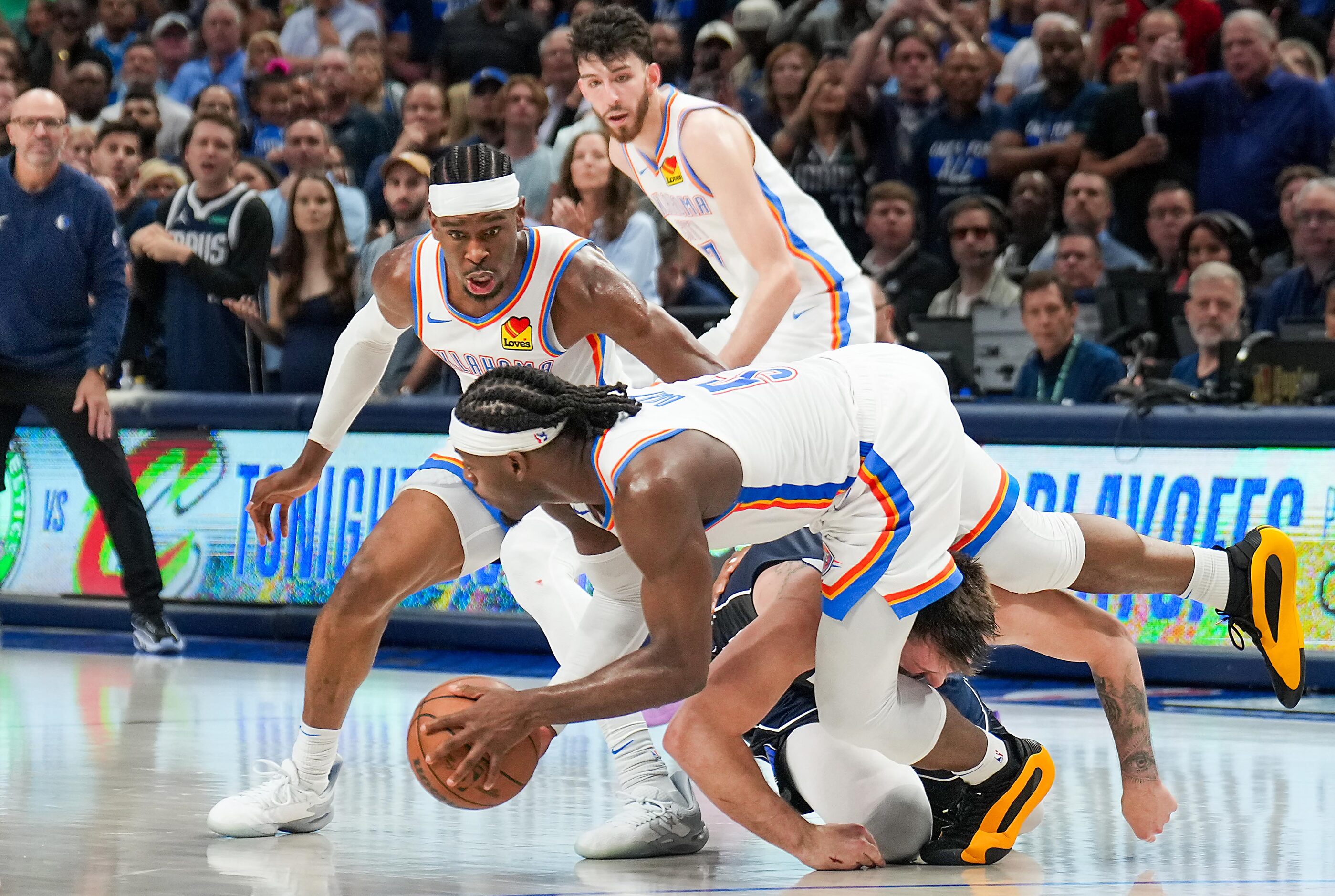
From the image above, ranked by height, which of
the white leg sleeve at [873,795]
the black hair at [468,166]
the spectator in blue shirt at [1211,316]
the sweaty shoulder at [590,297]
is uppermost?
the black hair at [468,166]

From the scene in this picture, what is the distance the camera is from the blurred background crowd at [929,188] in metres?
8.45

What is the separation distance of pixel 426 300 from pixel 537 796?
1.49 metres

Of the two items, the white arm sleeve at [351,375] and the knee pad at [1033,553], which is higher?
the white arm sleeve at [351,375]

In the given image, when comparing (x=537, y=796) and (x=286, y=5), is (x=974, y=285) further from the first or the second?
(x=286, y=5)

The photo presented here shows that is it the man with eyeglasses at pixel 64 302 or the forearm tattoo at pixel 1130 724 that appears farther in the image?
the man with eyeglasses at pixel 64 302

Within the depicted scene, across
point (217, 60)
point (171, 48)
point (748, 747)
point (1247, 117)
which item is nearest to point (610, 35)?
point (748, 747)

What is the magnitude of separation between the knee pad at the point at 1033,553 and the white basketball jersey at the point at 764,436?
589 mm

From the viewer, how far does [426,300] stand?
482cm

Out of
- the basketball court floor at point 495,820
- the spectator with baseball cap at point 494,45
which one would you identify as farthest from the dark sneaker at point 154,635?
the spectator with baseball cap at point 494,45

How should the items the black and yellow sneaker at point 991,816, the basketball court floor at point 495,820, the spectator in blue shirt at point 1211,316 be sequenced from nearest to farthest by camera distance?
the basketball court floor at point 495,820
the black and yellow sneaker at point 991,816
the spectator in blue shirt at point 1211,316

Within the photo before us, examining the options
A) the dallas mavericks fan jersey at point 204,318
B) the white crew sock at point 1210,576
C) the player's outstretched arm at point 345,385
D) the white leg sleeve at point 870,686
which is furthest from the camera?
the dallas mavericks fan jersey at point 204,318

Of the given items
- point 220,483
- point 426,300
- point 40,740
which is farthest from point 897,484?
point 220,483

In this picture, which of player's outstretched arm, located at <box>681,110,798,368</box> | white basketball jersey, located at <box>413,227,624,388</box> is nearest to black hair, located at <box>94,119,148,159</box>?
player's outstretched arm, located at <box>681,110,798,368</box>

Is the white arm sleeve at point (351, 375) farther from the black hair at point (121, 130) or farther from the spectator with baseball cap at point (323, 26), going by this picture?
the spectator with baseball cap at point (323, 26)
